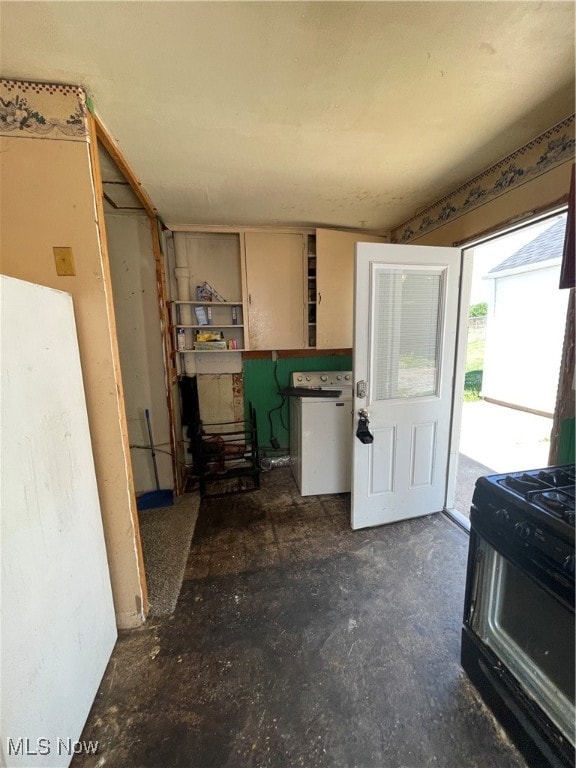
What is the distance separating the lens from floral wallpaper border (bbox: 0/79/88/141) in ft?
3.58

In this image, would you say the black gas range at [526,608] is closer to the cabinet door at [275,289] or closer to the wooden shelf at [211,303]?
the cabinet door at [275,289]

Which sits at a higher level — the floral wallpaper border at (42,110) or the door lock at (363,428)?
the floral wallpaper border at (42,110)

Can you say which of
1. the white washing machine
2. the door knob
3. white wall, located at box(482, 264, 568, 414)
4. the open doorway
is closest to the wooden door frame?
the white washing machine

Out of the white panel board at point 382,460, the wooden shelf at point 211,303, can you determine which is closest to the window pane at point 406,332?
the white panel board at point 382,460

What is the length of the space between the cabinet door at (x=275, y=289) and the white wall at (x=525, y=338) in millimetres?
4486

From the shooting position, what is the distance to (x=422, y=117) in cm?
130

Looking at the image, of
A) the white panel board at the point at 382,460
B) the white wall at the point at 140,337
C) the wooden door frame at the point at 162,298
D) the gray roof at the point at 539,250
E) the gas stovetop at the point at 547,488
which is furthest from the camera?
the gray roof at the point at 539,250

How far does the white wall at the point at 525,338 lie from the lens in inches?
195

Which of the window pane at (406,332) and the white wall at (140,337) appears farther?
the white wall at (140,337)

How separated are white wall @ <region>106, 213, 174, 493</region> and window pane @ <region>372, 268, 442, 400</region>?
5.90 ft

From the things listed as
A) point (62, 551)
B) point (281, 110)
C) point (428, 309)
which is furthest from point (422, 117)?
point (62, 551)

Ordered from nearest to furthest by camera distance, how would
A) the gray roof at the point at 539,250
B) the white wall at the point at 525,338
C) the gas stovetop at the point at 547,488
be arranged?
the gas stovetop at the point at 547,488 → the white wall at the point at 525,338 → the gray roof at the point at 539,250

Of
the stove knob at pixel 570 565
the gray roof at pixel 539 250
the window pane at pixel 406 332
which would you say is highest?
the gray roof at pixel 539 250

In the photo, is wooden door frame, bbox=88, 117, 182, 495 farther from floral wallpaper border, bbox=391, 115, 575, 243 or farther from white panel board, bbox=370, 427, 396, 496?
floral wallpaper border, bbox=391, 115, 575, 243
